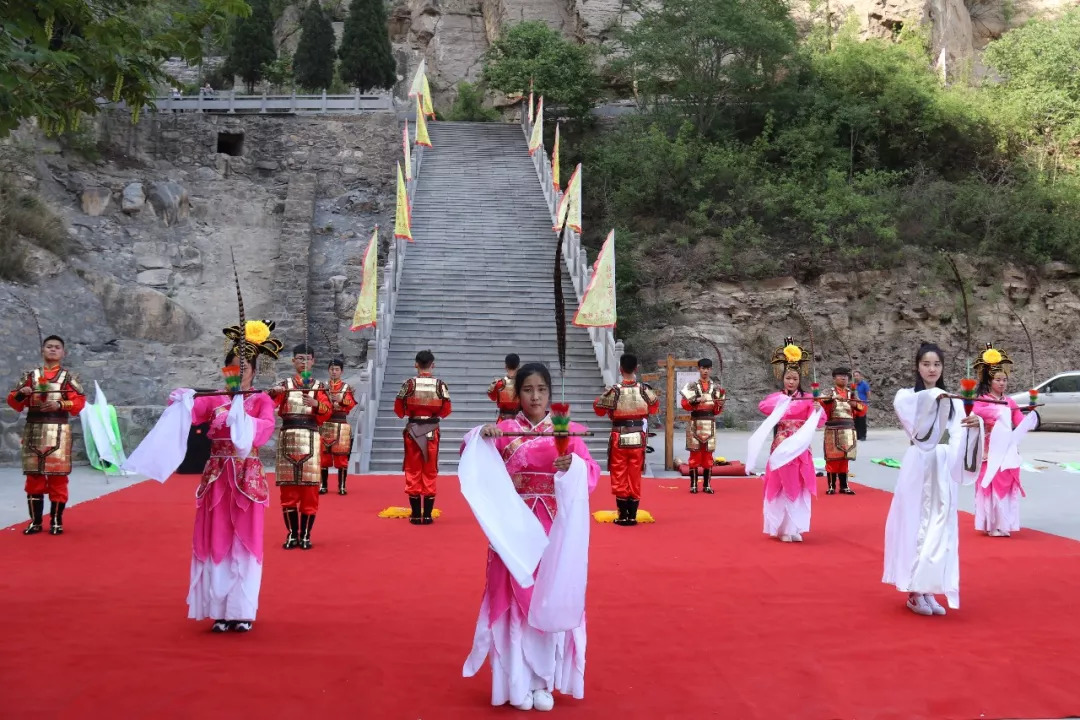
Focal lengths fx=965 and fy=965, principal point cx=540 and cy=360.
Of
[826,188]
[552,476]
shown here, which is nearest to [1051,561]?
[552,476]

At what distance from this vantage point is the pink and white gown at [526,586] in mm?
3977

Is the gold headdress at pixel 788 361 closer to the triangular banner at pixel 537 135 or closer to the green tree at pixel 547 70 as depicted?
the triangular banner at pixel 537 135

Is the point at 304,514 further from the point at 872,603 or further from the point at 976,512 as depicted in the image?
the point at 976,512

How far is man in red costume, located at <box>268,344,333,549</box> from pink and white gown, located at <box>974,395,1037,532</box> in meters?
5.82

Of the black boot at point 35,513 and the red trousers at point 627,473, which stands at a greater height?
the red trousers at point 627,473

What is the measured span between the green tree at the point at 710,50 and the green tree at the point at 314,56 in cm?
1159

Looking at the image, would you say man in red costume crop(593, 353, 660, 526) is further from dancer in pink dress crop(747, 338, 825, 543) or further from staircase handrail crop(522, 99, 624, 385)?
staircase handrail crop(522, 99, 624, 385)

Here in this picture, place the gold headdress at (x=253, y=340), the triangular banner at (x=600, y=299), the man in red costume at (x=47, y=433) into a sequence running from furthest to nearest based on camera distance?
the triangular banner at (x=600, y=299) < the man in red costume at (x=47, y=433) < the gold headdress at (x=253, y=340)

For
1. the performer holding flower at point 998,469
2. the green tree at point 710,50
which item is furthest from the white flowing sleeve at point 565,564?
the green tree at point 710,50

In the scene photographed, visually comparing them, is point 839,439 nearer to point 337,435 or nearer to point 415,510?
point 415,510

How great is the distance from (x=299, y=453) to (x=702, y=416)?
18.9ft

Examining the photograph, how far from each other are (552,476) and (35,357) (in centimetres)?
1594

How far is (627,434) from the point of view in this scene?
9.95 m

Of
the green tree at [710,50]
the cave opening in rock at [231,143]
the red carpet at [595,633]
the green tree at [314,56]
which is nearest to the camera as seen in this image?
the red carpet at [595,633]
